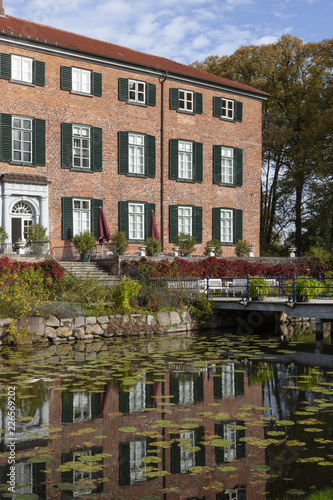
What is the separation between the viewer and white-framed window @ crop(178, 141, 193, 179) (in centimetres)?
2864

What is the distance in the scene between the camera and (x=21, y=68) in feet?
79.0

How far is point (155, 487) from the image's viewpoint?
5.59 metres

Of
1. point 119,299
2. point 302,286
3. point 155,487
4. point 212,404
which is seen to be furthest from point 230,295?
point 155,487

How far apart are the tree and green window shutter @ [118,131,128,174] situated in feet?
43.1

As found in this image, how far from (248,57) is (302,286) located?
2522 centimetres

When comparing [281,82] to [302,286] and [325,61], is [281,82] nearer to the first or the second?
[325,61]

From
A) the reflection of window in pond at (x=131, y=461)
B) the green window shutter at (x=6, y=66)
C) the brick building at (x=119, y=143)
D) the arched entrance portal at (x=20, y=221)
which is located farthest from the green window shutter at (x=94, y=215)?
the reflection of window in pond at (x=131, y=461)

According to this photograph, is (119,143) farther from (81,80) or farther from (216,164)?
(216,164)

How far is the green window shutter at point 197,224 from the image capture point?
1125 inches

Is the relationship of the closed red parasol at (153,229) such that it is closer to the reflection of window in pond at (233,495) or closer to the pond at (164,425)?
the pond at (164,425)

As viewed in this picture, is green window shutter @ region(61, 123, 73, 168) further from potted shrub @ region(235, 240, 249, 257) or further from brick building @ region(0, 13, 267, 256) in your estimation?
potted shrub @ region(235, 240, 249, 257)

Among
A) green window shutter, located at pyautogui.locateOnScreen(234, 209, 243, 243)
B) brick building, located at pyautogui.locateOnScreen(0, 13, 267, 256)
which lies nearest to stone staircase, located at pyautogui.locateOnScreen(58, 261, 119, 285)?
brick building, located at pyautogui.locateOnScreen(0, 13, 267, 256)

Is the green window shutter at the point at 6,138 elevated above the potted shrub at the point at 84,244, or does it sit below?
above

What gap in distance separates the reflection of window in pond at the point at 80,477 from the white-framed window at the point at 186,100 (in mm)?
24062
